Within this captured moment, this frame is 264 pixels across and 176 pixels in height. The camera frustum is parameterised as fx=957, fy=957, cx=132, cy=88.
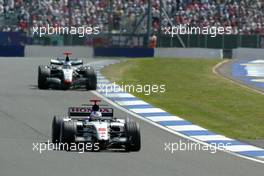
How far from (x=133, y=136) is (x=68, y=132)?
44.4 inches

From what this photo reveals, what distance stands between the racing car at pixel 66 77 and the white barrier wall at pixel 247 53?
24.6m

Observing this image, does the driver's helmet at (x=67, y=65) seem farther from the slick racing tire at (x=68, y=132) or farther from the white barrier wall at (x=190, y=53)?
the white barrier wall at (x=190, y=53)

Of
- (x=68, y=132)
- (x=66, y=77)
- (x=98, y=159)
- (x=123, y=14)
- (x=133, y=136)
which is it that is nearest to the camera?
(x=98, y=159)

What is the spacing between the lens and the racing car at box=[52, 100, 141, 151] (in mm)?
15914

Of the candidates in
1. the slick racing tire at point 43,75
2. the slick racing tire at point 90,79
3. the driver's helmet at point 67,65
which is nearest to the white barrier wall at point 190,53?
the slick racing tire at point 90,79

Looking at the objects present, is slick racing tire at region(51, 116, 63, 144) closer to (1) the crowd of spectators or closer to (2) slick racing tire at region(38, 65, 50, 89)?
(2) slick racing tire at region(38, 65, 50, 89)

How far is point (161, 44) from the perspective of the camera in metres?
50.9

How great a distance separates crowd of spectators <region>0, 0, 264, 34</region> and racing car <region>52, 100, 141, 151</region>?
32683 mm

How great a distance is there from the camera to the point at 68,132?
1581 centimetres

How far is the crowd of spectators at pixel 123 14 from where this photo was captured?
1935 inches

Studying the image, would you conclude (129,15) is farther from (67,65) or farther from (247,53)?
(67,65)

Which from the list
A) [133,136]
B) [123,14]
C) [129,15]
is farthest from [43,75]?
[129,15]

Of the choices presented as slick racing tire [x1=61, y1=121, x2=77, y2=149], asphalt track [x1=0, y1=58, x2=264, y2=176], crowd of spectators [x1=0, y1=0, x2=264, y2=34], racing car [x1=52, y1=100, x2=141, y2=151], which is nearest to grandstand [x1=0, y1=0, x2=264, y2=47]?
crowd of spectators [x1=0, y1=0, x2=264, y2=34]

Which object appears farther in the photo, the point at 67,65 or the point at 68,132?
the point at 67,65
